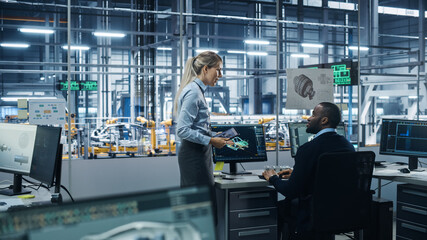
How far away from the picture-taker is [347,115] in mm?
9828

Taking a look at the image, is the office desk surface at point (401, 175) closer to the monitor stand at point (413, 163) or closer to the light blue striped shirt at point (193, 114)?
the monitor stand at point (413, 163)

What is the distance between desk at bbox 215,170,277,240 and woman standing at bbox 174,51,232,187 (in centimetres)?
48

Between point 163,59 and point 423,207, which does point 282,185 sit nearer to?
point 423,207

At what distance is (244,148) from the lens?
376 cm

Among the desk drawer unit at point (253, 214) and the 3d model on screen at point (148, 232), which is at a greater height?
the 3d model on screen at point (148, 232)

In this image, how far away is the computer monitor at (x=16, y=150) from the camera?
2.84 metres

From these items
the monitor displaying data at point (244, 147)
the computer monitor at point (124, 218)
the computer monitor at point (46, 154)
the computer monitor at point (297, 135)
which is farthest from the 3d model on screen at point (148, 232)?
the computer monitor at point (297, 135)

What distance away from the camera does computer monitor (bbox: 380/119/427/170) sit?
397cm

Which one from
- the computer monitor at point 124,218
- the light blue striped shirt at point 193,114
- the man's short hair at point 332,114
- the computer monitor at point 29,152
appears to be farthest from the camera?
the man's short hair at point 332,114

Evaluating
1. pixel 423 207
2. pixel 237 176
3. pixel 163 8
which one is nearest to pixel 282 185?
pixel 237 176

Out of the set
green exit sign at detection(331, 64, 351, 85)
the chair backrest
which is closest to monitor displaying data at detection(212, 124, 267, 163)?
the chair backrest

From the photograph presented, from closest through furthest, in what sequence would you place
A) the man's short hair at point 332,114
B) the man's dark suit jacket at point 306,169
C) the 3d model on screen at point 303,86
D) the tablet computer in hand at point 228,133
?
the man's dark suit jacket at point 306,169 < the man's short hair at point 332,114 < the tablet computer in hand at point 228,133 < the 3d model on screen at point 303,86

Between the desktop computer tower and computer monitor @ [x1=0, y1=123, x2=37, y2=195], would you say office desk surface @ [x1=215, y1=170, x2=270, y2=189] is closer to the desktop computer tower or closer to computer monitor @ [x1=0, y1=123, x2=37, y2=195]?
the desktop computer tower

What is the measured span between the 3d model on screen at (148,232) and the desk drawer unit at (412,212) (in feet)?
Answer: 10.6
